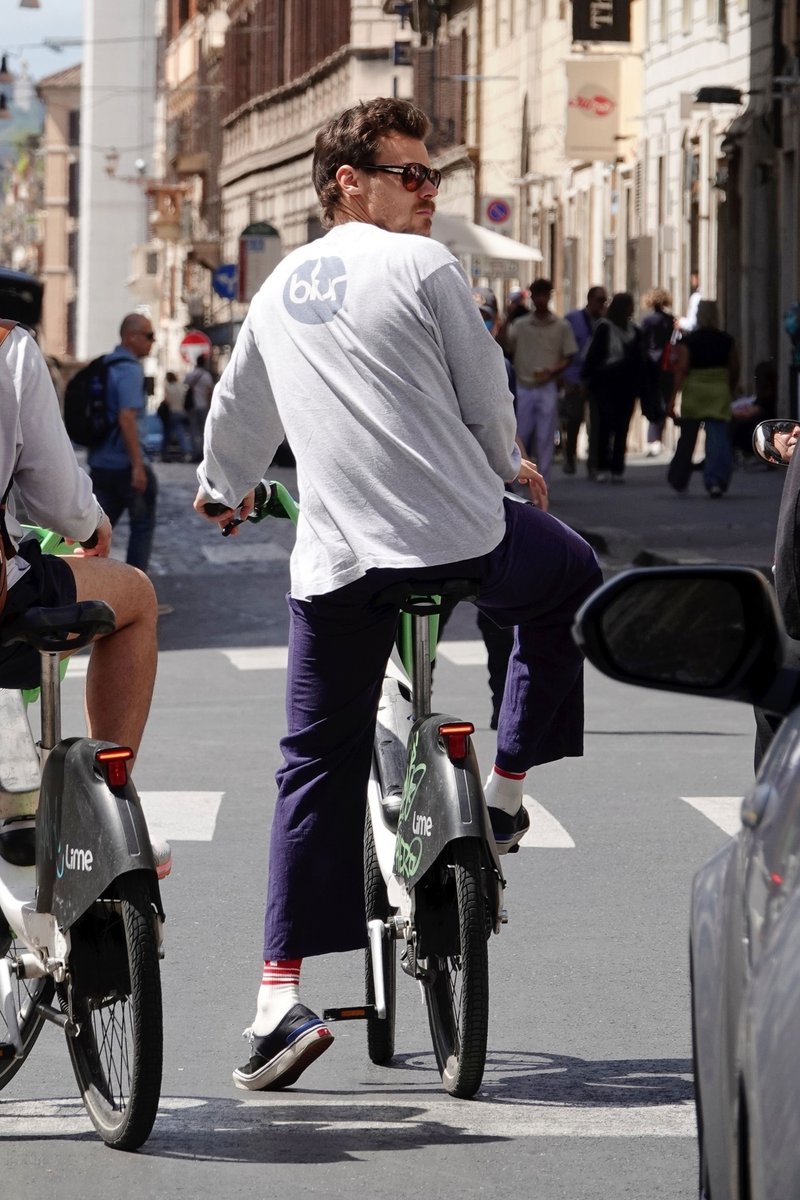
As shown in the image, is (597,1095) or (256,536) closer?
(597,1095)

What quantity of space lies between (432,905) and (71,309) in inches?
5695

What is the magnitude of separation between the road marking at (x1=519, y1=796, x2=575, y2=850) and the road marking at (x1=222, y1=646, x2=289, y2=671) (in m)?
4.86

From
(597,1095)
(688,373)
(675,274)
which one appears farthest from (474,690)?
(675,274)

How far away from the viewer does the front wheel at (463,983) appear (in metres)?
5.06

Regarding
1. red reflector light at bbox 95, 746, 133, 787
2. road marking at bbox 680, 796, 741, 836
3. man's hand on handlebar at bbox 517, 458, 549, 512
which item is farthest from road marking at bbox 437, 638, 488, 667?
red reflector light at bbox 95, 746, 133, 787

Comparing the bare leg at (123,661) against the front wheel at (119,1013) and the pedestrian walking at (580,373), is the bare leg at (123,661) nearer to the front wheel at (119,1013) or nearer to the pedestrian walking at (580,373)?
the front wheel at (119,1013)

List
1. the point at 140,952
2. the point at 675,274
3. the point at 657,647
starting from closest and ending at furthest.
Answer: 1. the point at 657,647
2. the point at 140,952
3. the point at 675,274

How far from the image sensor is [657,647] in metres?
3.19

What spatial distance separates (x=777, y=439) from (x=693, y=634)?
3225mm

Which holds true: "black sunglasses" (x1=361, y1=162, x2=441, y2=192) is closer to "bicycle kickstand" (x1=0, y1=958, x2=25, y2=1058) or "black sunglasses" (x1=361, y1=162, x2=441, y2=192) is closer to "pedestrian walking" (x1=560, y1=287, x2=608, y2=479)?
"bicycle kickstand" (x1=0, y1=958, x2=25, y2=1058)

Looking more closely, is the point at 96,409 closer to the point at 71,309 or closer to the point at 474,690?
the point at 474,690

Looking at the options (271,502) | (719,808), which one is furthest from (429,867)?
(719,808)

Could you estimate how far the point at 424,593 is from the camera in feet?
16.8

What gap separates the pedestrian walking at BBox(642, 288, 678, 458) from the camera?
1112 inches
